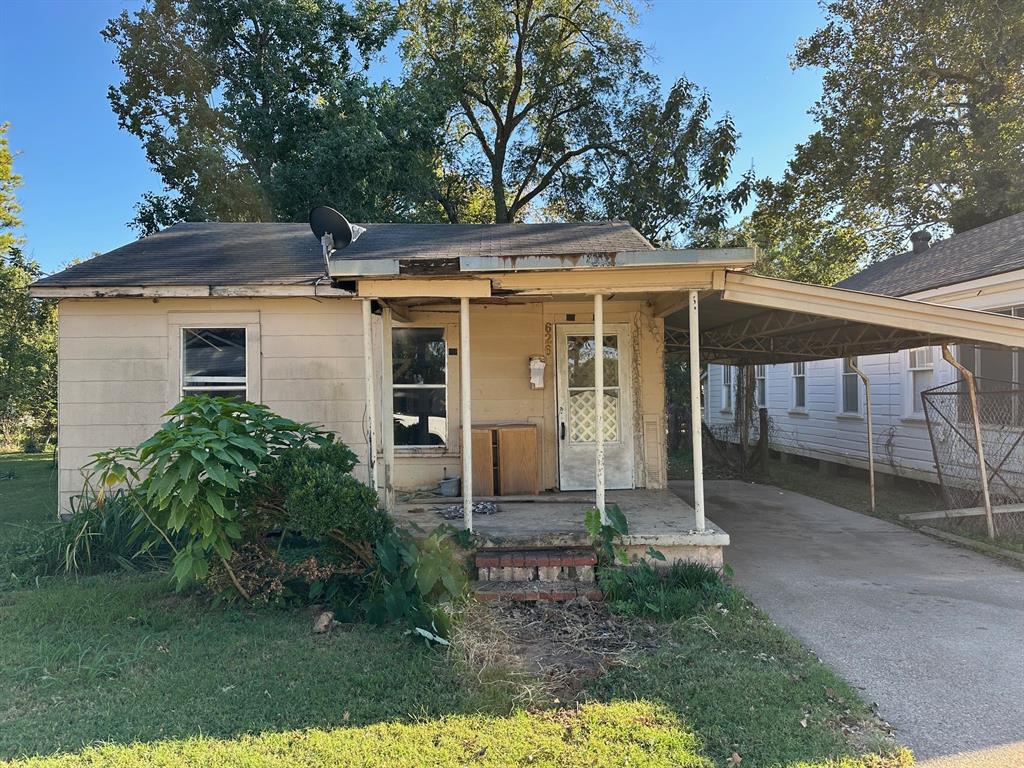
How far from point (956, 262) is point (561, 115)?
12093mm

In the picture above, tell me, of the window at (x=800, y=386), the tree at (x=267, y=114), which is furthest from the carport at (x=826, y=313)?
the tree at (x=267, y=114)

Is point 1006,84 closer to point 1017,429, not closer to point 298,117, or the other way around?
point 1017,429

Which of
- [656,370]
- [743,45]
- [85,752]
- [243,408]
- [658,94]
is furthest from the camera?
[658,94]

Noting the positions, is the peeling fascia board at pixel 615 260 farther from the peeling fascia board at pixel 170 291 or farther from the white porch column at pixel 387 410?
the peeling fascia board at pixel 170 291

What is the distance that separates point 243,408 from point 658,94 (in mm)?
16606

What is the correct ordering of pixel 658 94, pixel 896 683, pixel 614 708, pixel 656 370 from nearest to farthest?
pixel 614 708 → pixel 896 683 → pixel 656 370 → pixel 658 94

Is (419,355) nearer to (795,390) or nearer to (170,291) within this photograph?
(170,291)

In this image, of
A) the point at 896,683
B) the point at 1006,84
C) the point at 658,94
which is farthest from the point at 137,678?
the point at 1006,84

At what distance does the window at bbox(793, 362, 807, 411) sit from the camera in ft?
47.9

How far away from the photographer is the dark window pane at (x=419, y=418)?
7723 millimetres

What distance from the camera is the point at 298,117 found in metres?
14.2

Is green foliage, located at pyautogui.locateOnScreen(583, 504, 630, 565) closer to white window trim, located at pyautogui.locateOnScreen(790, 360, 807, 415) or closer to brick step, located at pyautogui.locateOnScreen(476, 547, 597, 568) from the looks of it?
brick step, located at pyautogui.locateOnScreen(476, 547, 597, 568)

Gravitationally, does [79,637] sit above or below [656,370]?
below

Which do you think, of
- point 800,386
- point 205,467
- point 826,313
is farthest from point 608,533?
point 800,386
